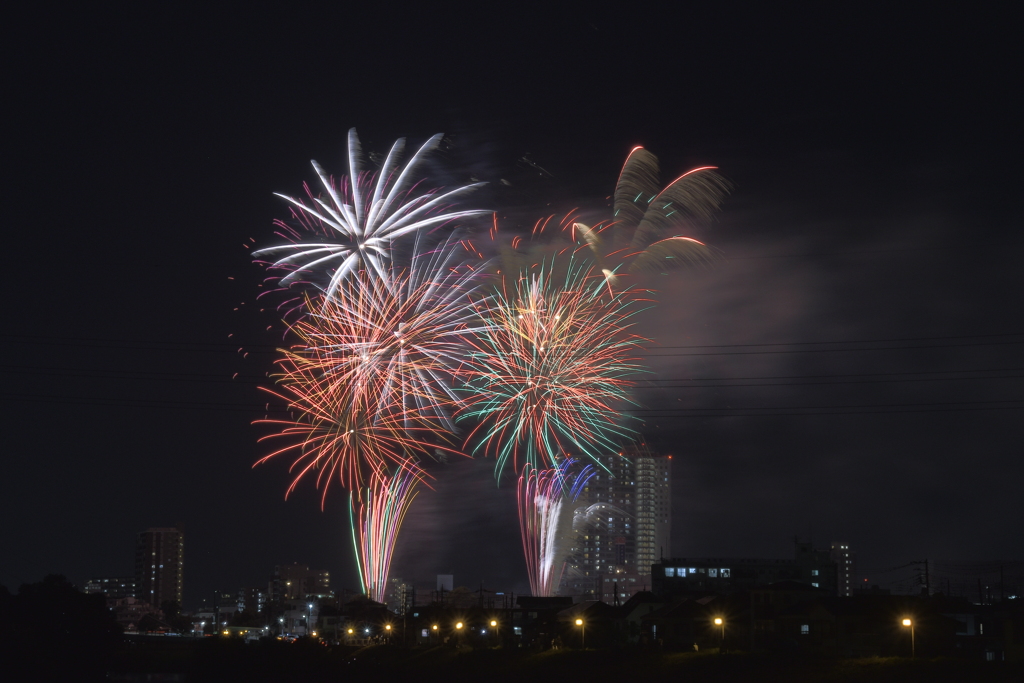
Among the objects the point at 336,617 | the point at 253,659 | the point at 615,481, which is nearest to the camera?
the point at 253,659

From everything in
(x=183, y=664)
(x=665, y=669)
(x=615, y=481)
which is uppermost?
(x=615, y=481)

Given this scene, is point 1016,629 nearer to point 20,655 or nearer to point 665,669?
point 665,669

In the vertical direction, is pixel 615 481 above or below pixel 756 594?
above

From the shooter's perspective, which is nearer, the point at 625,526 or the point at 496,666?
the point at 496,666

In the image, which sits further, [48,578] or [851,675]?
[48,578]

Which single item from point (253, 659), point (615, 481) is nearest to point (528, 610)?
point (253, 659)

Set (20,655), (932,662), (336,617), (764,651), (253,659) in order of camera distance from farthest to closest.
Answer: (336,617) < (253,659) < (20,655) < (764,651) < (932,662)

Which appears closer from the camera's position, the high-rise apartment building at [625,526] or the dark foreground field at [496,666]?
the dark foreground field at [496,666]

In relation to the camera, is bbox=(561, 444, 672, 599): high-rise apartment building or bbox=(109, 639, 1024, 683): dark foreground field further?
bbox=(561, 444, 672, 599): high-rise apartment building
